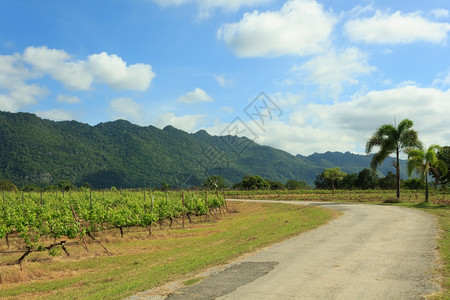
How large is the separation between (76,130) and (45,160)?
32904 millimetres

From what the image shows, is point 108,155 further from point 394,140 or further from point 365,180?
point 394,140

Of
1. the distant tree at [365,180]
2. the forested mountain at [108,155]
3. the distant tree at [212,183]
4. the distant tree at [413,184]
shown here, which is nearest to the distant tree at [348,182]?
the distant tree at [365,180]

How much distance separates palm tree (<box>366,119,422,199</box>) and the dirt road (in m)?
21.5

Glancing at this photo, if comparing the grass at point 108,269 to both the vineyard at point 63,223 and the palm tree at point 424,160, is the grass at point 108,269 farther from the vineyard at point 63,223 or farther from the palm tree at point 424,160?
the palm tree at point 424,160

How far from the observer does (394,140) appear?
33219mm

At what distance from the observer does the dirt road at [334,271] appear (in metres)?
6.80

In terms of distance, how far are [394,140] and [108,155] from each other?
10464 cm

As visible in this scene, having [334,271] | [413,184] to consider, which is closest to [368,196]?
[413,184]

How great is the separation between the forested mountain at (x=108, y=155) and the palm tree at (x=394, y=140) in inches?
1683

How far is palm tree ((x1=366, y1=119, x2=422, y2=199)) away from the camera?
32.6 metres

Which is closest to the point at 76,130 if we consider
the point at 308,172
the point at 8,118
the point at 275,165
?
the point at 8,118

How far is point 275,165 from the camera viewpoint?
615 ft

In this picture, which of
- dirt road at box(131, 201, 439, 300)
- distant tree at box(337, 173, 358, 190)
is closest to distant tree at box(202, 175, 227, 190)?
dirt road at box(131, 201, 439, 300)

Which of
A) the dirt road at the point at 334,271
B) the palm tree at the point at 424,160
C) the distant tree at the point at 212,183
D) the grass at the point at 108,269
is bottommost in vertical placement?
the grass at the point at 108,269
